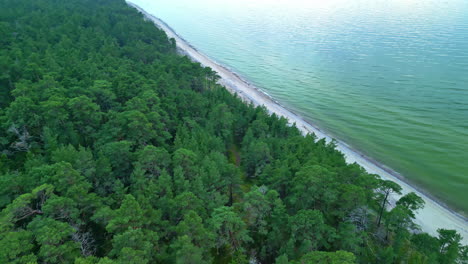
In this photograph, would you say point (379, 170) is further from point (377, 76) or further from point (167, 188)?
point (377, 76)

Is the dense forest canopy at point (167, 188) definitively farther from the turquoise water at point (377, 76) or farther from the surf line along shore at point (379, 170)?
the turquoise water at point (377, 76)

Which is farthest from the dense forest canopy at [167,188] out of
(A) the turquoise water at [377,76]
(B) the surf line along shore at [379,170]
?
(A) the turquoise water at [377,76]

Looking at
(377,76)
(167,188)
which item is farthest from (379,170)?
(377,76)

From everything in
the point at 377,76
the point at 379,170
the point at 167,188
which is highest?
the point at 377,76

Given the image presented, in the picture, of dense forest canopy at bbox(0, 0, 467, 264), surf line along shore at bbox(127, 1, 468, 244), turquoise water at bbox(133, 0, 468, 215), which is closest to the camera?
dense forest canopy at bbox(0, 0, 467, 264)

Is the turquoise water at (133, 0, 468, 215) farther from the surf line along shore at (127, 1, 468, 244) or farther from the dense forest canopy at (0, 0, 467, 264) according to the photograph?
the dense forest canopy at (0, 0, 467, 264)

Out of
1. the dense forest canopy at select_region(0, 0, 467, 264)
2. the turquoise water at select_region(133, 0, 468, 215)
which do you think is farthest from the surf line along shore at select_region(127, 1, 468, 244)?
the dense forest canopy at select_region(0, 0, 467, 264)
